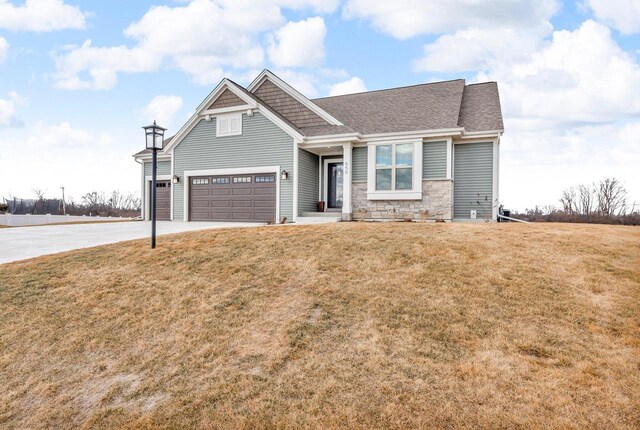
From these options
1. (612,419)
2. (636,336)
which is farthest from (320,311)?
(636,336)

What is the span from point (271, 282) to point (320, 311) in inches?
52.5

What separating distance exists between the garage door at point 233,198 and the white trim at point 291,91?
129 inches

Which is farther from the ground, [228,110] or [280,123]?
[228,110]

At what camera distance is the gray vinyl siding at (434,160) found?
519 inches

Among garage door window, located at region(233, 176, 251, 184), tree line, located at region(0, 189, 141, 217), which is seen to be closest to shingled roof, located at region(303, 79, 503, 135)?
garage door window, located at region(233, 176, 251, 184)

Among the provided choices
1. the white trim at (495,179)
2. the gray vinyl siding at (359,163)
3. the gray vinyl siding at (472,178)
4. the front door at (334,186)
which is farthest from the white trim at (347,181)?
the white trim at (495,179)

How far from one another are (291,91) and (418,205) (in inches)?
292

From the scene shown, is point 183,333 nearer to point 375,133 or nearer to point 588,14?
point 375,133

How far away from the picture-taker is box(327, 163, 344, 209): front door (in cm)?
1552

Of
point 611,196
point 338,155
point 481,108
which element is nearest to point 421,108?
point 481,108

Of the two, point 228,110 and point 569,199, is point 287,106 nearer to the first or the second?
point 228,110

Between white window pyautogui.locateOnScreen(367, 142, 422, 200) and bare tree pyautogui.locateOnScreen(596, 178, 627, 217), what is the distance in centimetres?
2920

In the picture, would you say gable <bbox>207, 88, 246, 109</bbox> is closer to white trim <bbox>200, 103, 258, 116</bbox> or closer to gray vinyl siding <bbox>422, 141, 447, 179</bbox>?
white trim <bbox>200, 103, 258, 116</bbox>

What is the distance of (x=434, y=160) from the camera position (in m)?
13.3
